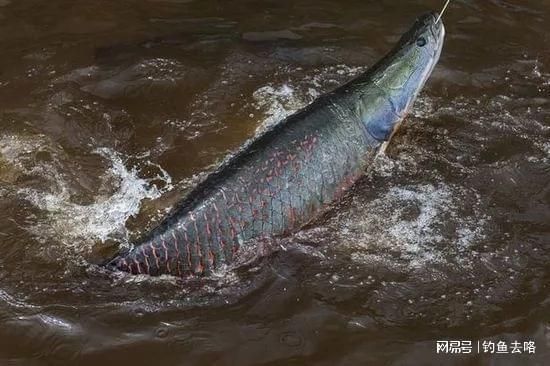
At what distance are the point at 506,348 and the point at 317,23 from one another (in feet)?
14.1

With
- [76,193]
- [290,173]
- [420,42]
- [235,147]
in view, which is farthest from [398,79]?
[76,193]

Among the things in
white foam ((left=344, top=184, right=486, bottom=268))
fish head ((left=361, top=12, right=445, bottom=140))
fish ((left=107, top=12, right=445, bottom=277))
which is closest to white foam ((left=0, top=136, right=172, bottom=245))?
fish ((left=107, top=12, right=445, bottom=277))

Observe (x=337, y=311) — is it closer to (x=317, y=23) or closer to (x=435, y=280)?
(x=435, y=280)

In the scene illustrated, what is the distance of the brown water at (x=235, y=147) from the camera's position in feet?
11.8

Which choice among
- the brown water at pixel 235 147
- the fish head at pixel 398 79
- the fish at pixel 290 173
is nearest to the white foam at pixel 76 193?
the brown water at pixel 235 147

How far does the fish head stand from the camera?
4.61 meters

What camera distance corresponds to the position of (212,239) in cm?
379

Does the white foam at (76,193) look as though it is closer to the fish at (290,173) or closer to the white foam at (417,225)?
the fish at (290,173)

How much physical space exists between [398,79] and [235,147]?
1.38m

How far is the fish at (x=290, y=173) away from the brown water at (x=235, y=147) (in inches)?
6.4

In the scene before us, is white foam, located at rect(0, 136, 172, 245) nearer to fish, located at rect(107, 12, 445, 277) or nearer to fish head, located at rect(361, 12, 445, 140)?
fish, located at rect(107, 12, 445, 277)

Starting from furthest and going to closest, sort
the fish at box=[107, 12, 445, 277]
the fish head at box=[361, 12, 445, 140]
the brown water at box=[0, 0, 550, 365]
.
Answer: the fish head at box=[361, 12, 445, 140], the fish at box=[107, 12, 445, 277], the brown water at box=[0, 0, 550, 365]

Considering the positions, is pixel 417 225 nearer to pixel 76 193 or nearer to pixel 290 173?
pixel 290 173

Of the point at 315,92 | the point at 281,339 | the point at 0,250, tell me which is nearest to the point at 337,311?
the point at 281,339
